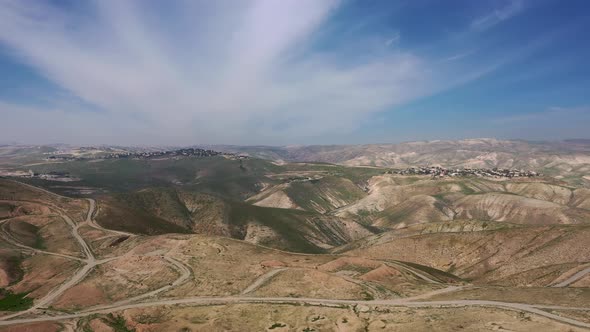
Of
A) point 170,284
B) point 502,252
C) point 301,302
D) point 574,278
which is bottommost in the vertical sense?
point 502,252

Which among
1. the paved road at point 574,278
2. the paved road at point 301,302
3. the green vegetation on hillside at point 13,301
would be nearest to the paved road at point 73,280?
the green vegetation on hillside at point 13,301

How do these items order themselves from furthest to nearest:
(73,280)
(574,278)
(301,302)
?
(73,280)
(574,278)
(301,302)

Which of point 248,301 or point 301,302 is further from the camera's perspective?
point 248,301

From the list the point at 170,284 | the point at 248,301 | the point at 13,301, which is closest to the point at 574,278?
the point at 248,301

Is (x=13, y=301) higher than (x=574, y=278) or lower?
lower

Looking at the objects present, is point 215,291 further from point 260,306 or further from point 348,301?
point 348,301

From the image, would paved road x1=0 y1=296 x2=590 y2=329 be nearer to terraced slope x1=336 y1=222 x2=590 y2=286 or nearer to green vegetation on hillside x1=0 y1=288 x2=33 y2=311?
green vegetation on hillside x1=0 y1=288 x2=33 y2=311

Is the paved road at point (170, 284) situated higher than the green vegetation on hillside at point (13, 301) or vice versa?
the paved road at point (170, 284)

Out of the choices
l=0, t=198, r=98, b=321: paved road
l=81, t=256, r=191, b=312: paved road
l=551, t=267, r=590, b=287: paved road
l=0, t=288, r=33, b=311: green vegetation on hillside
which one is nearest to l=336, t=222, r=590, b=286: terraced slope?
l=551, t=267, r=590, b=287: paved road

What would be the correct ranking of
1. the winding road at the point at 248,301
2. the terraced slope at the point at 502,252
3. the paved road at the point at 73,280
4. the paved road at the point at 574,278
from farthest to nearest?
the terraced slope at the point at 502,252, the paved road at the point at 574,278, the paved road at the point at 73,280, the winding road at the point at 248,301

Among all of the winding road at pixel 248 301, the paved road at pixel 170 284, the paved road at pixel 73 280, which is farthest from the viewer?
the paved road at pixel 170 284

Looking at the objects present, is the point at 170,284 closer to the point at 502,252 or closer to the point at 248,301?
the point at 248,301

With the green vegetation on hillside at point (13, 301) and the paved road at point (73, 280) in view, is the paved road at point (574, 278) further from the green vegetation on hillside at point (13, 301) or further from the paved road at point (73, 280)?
the green vegetation on hillside at point (13, 301)
